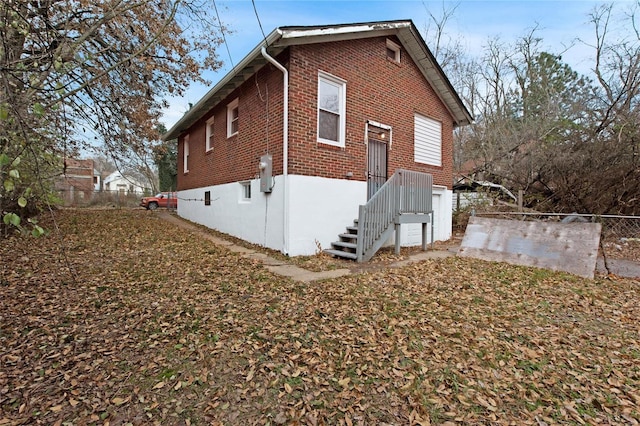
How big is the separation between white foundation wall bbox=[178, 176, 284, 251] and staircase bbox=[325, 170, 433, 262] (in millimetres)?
1506

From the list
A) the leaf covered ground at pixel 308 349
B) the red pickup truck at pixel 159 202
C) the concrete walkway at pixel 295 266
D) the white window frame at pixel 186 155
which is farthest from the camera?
the red pickup truck at pixel 159 202

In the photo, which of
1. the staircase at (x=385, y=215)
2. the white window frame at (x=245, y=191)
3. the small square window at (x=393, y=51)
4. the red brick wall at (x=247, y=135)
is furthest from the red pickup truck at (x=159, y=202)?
the staircase at (x=385, y=215)

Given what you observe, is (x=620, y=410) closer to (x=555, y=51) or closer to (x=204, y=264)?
(x=204, y=264)

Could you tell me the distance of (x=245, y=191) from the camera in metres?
8.91

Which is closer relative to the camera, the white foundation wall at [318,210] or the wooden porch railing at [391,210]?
the wooden porch railing at [391,210]

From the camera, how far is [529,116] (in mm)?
20234

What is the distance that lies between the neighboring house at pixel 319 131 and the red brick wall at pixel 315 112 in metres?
0.03

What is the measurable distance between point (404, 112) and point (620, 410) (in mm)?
8507

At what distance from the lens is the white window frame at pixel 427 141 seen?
1006 cm

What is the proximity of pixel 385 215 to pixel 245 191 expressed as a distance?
4.10 meters

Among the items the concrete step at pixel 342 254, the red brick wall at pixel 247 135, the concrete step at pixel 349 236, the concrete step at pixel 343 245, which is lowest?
the concrete step at pixel 342 254

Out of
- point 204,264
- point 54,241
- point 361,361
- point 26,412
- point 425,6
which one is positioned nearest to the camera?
point 26,412

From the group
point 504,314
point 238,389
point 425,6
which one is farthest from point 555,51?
point 238,389

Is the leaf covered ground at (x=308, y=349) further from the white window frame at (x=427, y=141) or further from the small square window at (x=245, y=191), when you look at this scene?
the white window frame at (x=427, y=141)
